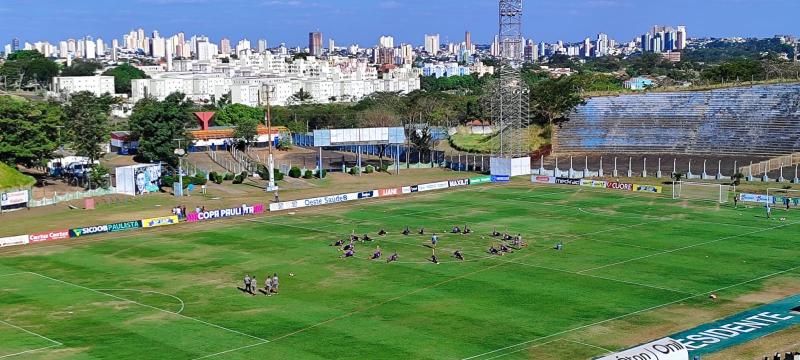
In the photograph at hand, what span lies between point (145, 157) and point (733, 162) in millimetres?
73557

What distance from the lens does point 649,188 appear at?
9381cm

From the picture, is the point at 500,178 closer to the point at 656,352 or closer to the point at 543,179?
the point at 543,179

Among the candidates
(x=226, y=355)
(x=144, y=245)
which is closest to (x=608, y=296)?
(x=226, y=355)

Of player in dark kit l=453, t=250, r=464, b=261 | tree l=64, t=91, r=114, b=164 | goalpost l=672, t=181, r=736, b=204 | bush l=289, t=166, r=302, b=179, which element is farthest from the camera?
bush l=289, t=166, r=302, b=179

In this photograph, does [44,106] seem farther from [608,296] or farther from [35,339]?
[608,296]

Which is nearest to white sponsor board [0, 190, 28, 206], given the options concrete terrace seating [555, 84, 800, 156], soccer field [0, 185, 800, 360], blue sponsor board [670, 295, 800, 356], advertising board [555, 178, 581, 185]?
soccer field [0, 185, 800, 360]

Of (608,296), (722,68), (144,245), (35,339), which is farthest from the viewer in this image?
(722,68)

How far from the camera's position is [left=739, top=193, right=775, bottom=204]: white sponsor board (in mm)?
83425

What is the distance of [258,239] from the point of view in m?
70.6

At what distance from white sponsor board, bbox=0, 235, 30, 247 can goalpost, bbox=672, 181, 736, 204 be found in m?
60.1

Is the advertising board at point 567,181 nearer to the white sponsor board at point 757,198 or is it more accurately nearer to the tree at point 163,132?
the white sponsor board at point 757,198

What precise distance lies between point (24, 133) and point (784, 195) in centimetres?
8010

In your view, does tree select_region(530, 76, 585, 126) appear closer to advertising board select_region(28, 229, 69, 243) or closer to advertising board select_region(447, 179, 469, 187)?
advertising board select_region(447, 179, 469, 187)

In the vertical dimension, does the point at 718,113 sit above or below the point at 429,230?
above
